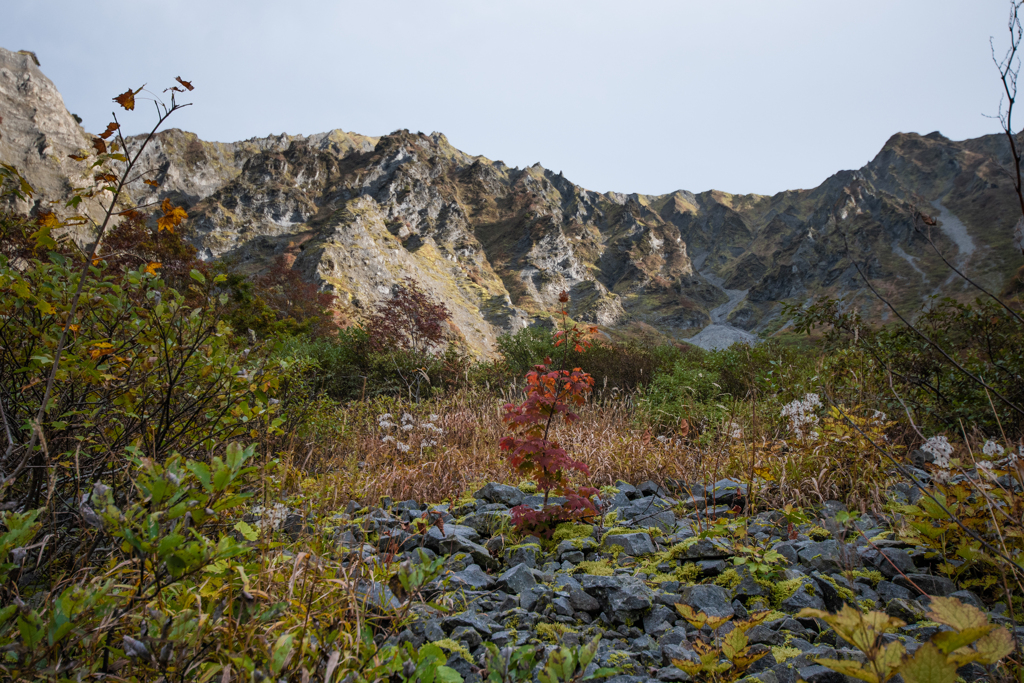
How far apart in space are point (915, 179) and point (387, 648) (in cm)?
13031

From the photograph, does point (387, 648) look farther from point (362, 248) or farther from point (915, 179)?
point (915, 179)

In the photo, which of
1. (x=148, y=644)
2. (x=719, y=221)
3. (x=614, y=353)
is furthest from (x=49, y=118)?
(x=719, y=221)

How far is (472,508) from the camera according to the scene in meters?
3.35

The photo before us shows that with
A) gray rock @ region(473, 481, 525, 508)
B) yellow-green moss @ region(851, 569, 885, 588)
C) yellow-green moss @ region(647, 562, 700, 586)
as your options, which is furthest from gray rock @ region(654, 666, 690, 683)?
gray rock @ region(473, 481, 525, 508)

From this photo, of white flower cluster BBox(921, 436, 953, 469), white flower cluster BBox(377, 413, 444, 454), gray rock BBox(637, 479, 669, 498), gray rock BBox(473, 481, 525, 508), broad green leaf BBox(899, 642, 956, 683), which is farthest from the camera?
white flower cluster BBox(377, 413, 444, 454)

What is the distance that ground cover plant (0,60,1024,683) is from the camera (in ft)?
3.60

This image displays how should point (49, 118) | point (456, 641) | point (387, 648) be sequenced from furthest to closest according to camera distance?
point (49, 118) → point (456, 641) → point (387, 648)

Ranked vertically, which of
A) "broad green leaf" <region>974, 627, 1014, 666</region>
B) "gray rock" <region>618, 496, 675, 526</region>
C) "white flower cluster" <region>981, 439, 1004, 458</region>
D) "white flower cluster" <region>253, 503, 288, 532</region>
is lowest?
"gray rock" <region>618, 496, 675, 526</region>

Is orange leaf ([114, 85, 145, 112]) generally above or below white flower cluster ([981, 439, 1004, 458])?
above

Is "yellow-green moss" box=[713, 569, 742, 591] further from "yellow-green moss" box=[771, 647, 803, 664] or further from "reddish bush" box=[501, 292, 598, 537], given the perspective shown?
"reddish bush" box=[501, 292, 598, 537]

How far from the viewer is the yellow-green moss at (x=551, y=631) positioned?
6.04 feet

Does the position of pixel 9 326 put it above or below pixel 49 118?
below

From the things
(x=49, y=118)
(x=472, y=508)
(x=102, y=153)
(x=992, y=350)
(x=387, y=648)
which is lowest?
(x=472, y=508)

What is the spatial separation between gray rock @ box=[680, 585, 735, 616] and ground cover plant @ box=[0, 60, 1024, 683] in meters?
0.01
